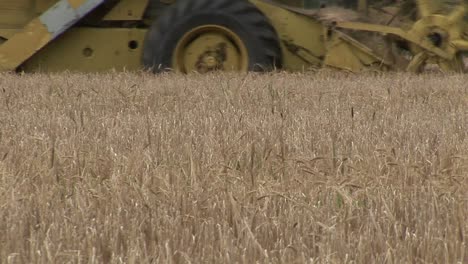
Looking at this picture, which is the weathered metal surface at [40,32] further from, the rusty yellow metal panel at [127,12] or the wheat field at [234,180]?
the wheat field at [234,180]

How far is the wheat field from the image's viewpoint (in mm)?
2432

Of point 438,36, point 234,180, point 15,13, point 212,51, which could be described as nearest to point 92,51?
point 15,13

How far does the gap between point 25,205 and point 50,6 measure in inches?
258

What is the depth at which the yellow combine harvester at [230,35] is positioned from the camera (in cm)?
819

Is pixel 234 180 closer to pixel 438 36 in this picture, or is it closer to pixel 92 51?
pixel 438 36

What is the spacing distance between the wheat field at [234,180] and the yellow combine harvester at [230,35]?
2103 mm

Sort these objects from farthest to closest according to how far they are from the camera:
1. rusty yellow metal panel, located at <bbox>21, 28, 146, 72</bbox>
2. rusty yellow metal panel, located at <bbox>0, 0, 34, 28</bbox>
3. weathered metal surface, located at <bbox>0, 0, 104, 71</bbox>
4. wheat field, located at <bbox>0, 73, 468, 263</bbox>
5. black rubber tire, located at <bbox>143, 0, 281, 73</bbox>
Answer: rusty yellow metal panel, located at <bbox>0, 0, 34, 28</bbox>, rusty yellow metal panel, located at <bbox>21, 28, 146, 72</bbox>, weathered metal surface, located at <bbox>0, 0, 104, 71</bbox>, black rubber tire, located at <bbox>143, 0, 281, 73</bbox>, wheat field, located at <bbox>0, 73, 468, 263</bbox>

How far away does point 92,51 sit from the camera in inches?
351

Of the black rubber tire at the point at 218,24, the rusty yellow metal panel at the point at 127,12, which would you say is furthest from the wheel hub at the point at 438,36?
the rusty yellow metal panel at the point at 127,12

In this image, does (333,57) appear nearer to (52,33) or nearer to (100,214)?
(52,33)

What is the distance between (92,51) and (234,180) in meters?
5.79

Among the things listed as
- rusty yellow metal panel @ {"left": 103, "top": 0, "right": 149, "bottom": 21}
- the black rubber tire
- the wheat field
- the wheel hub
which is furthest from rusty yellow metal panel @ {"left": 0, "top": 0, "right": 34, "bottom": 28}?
the wheel hub

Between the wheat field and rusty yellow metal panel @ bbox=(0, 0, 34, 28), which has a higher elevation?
rusty yellow metal panel @ bbox=(0, 0, 34, 28)

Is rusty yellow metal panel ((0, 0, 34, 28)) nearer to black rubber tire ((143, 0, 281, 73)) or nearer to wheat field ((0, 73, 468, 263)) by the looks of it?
black rubber tire ((143, 0, 281, 73))
